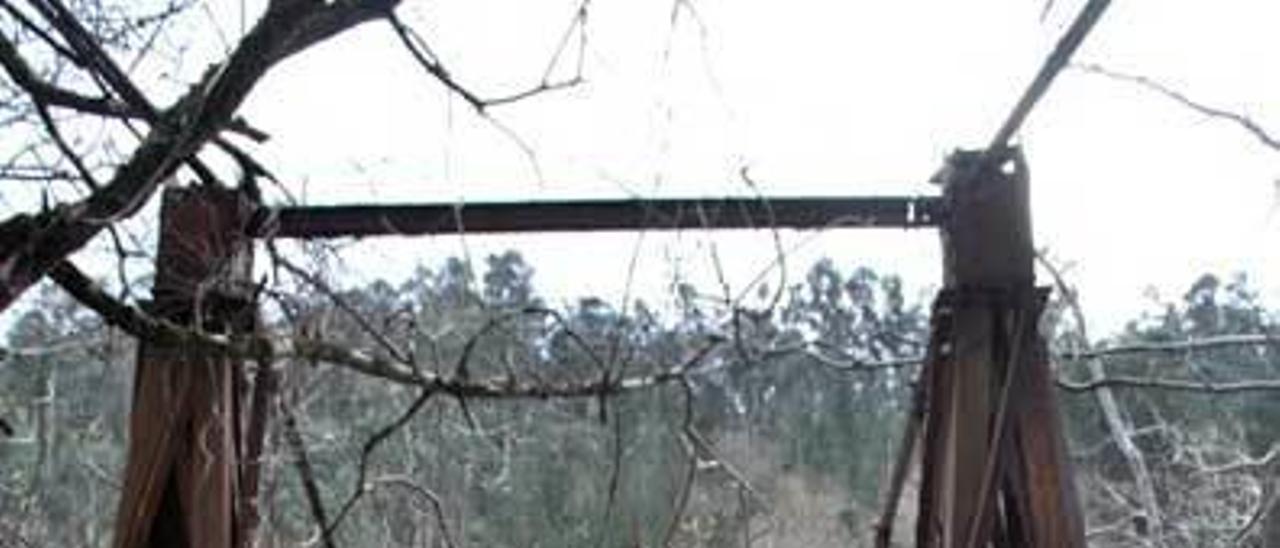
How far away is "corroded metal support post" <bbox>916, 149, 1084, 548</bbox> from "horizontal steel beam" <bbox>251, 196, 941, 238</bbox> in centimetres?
16

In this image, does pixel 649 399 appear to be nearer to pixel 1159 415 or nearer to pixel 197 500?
pixel 197 500

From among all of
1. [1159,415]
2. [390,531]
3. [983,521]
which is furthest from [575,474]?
[1159,415]

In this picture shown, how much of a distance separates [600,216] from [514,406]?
1.48 feet

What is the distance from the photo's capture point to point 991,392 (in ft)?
10.8

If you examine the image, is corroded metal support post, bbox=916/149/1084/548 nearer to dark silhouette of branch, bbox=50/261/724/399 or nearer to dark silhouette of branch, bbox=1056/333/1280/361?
dark silhouette of branch, bbox=50/261/724/399

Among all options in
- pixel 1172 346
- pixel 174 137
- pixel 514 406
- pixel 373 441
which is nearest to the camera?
pixel 174 137

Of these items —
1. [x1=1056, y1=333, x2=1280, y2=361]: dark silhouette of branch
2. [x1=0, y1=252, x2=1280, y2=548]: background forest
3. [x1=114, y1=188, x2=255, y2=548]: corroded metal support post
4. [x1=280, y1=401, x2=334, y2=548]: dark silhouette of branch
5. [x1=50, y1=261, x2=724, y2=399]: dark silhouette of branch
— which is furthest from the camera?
[x1=1056, y1=333, x2=1280, y2=361]: dark silhouette of branch

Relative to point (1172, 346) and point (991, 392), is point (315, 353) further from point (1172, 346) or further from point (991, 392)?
point (1172, 346)

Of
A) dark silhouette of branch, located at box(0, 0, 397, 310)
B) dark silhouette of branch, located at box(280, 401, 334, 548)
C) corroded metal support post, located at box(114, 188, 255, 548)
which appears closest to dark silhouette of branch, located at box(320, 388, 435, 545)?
dark silhouette of branch, located at box(280, 401, 334, 548)

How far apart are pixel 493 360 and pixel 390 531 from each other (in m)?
0.78

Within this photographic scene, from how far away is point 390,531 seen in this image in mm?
3691

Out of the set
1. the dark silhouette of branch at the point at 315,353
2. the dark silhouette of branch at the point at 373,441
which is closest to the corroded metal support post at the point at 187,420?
the dark silhouette of branch at the point at 373,441

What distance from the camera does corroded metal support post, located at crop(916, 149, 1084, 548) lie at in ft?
10.6

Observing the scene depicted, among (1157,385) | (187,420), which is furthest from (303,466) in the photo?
(1157,385)
